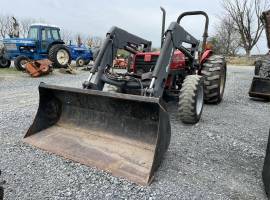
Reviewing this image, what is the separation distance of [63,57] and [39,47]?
4.12 feet

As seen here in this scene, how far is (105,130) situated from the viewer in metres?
4.00

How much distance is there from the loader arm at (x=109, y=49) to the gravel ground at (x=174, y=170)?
130cm

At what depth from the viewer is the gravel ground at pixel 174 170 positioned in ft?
9.68

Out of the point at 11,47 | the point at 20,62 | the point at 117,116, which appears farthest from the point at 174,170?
the point at 11,47

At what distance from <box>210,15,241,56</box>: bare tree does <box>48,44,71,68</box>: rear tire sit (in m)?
30.0

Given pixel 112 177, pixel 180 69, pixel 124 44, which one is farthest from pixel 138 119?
pixel 180 69

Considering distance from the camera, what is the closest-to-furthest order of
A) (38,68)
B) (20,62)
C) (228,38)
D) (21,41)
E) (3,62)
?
(38,68) → (20,62) → (21,41) → (3,62) → (228,38)

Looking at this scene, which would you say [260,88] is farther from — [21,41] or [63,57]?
[21,41]

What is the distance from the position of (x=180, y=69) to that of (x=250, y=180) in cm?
300

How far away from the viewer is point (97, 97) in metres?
3.95

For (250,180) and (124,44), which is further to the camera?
(124,44)

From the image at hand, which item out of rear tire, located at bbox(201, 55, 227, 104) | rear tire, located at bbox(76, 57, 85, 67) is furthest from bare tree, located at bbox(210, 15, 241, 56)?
rear tire, located at bbox(201, 55, 227, 104)

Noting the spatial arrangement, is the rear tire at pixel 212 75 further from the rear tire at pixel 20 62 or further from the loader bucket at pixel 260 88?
the rear tire at pixel 20 62

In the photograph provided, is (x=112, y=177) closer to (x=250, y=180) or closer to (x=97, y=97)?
(x=97, y=97)
